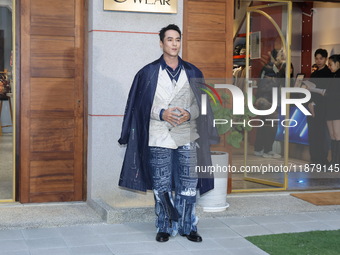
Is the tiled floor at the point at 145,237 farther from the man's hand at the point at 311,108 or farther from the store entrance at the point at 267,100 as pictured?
the man's hand at the point at 311,108

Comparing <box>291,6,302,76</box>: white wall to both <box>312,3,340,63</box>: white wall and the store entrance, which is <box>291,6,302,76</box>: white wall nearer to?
<box>312,3,340,63</box>: white wall

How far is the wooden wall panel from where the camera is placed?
24.0 ft

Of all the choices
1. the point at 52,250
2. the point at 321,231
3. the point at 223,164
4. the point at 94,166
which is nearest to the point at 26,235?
the point at 52,250

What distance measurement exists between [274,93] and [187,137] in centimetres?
362

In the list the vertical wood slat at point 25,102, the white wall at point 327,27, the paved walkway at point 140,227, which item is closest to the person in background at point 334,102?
the white wall at point 327,27

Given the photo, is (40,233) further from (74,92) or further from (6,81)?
(6,81)

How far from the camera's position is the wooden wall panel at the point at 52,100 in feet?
24.0

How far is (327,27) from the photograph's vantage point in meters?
12.1

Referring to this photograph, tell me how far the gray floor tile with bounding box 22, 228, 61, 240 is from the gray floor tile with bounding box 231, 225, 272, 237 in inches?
67.5

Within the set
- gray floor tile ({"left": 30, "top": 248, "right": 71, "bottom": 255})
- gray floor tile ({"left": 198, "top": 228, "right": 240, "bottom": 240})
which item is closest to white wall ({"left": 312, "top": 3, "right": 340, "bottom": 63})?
gray floor tile ({"left": 198, "top": 228, "right": 240, "bottom": 240})

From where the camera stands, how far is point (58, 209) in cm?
715

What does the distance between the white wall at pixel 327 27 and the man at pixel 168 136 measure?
612 centimetres

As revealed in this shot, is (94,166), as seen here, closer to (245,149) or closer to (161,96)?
(161,96)
